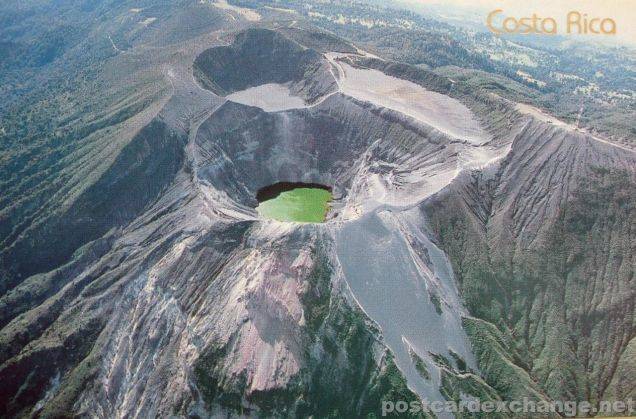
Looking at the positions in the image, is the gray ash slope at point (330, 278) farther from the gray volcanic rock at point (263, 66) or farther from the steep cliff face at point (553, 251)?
the gray volcanic rock at point (263, 66)

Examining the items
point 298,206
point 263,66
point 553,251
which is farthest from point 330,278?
point 263,66

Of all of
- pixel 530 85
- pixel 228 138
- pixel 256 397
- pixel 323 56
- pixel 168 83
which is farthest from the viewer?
pixel 530 85

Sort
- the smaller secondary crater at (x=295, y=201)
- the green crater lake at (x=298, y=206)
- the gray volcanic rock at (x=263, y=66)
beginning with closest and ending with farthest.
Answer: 1. the green crater lake at (x=298, y=206)
2. the smaller secondary crater at (x=295, y=201)
3. the gray volcanic rock at (x=263, y=66)

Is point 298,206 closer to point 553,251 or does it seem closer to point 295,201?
point 295,201

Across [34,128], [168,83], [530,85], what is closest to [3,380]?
[168,83]

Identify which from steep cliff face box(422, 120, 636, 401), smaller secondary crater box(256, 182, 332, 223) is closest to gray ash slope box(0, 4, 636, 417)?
steep cliff face box(422, 120, 636, 401)

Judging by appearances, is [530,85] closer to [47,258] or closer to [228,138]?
[228,138]

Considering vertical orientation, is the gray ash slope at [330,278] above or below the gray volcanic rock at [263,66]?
below

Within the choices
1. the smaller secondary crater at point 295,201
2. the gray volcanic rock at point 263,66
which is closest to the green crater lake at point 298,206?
the smaller secondary crater at point 295,201
